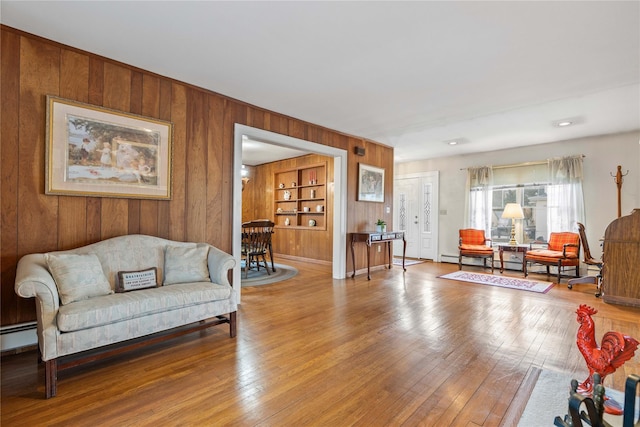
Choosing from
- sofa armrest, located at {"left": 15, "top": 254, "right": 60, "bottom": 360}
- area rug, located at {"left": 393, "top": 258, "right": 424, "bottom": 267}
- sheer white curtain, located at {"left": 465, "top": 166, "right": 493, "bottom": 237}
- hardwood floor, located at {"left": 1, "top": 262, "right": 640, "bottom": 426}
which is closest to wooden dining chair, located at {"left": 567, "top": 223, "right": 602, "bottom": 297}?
hardwood floor, located at {"left": 1, "top": 262, "right": 640, "bottom": 426}

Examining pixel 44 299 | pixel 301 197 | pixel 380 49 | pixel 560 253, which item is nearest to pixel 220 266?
pixel 44 299

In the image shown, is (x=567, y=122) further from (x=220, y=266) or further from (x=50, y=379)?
(x=50, y=379)

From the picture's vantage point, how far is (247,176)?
878 centimetres

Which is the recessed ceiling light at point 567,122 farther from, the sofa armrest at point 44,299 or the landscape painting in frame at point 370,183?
the sofa armrest at point 44,299

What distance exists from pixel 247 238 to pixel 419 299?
10.00 feet

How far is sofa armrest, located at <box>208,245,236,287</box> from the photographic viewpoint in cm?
287

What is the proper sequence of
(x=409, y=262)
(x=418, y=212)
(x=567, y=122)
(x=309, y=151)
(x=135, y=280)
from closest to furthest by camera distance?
(x=135, y=280) → (x=567, y=122) → (x=309, y=151) → (x=409, y=262) → (x=418, y=212)

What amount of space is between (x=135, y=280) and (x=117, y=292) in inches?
6.0

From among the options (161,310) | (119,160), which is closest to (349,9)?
(119,160)

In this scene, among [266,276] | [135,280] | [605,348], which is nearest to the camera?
[605,348]

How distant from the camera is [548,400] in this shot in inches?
72.2

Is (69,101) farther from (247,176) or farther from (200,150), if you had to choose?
(247,176)

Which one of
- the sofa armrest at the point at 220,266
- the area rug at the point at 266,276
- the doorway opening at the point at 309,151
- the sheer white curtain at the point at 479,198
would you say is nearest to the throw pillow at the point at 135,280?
the sofa armrest at the point at 220,266

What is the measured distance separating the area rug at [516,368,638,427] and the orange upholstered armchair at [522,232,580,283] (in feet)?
12.8
